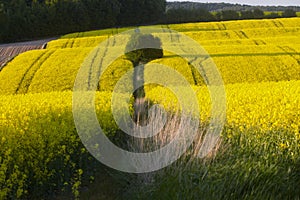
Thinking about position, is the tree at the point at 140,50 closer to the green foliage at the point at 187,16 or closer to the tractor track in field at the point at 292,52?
the tractor track in field at the point at 292,52

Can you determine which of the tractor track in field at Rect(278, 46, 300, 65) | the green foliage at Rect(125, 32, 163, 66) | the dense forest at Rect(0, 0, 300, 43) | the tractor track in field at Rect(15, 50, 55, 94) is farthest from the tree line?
the green foliage at Rect(125, 32, 163, 66)

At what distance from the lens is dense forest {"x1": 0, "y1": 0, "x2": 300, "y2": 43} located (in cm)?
5147

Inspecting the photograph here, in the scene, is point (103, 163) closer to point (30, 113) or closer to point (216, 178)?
point (30, 113)

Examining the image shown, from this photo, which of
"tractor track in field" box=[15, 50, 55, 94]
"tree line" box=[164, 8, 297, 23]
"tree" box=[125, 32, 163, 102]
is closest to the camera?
"tractor track in field" box=[15, 50, 55, 94]

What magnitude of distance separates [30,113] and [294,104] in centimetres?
512

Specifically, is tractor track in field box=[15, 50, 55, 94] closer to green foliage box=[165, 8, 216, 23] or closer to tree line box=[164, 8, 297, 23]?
tree line box=[164, 8, 297, 23]

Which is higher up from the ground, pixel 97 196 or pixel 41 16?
pixel 97 196

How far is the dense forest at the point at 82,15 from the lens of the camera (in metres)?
51.5

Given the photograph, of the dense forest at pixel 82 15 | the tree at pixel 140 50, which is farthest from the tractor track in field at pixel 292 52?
the dense forest at pixel 82 15

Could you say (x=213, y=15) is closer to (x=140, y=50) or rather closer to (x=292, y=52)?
(x=292, y=52)

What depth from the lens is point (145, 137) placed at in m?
8.46

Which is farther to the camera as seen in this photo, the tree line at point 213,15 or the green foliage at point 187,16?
the green foliage at point 187,16

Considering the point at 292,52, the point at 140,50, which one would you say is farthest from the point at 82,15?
the point at 292,52

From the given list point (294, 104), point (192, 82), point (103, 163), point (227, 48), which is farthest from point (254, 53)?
point (103, 163)
